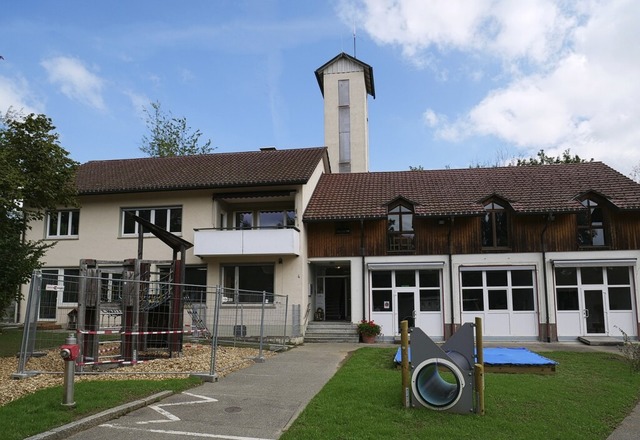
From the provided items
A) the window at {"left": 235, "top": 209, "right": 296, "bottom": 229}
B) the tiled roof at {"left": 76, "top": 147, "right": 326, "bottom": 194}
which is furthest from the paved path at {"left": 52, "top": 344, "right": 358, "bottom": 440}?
the tiled roof at {"left": 76, "top": 147, "right": 326, "bottom": 194}

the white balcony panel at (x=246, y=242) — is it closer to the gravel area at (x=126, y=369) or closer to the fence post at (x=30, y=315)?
the gravel area at (x=126, y=369)

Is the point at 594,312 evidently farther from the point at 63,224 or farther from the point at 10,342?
the point at 63,224

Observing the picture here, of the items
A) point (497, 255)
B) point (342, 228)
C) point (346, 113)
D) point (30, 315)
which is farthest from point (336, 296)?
point (30, 315)

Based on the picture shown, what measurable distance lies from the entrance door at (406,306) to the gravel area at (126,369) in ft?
28.3

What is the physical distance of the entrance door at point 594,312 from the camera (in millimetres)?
20359

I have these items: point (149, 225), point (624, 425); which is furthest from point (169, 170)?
point (624, 425)

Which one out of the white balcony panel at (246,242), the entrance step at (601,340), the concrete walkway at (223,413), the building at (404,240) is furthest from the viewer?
the white balcony panel at (246,242)

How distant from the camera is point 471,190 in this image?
75.0 ft

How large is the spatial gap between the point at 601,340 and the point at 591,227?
4.39 metres

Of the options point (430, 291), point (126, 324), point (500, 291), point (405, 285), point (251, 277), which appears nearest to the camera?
point (126, 324)

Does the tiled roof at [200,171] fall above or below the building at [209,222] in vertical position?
above

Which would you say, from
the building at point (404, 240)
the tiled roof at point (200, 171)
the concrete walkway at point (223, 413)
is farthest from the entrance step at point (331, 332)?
the concrete walkway at point (223, 413)

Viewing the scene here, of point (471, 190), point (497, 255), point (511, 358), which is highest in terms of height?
point (471, 190)

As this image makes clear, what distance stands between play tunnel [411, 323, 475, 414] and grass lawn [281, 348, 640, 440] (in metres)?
0.19
